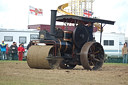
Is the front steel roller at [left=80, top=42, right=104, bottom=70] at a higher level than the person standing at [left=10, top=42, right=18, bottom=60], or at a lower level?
higher

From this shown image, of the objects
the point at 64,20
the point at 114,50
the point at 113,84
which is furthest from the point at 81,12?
the point at 113,84

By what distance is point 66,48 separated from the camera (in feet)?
47.3

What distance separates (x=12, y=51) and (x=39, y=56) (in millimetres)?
12545

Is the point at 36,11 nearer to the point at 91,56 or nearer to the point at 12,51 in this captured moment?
the point at 12,51

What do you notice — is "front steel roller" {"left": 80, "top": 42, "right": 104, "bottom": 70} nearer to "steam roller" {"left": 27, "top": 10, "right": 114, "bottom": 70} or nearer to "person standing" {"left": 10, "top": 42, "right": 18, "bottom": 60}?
"steam roller" {"left": 27, "top": 10, "right": 114, "bottom": 70}

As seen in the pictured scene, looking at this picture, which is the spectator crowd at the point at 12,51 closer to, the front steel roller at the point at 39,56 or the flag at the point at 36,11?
the front steel roller at the point at 39,56

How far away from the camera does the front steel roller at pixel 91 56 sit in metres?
14.0

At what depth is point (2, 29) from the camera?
90.3ft

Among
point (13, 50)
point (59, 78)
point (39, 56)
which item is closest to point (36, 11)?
point (13, 50)

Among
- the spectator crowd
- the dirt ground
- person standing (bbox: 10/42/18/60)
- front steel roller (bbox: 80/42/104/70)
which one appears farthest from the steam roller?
person standing (bbox: 10/42/18/60)

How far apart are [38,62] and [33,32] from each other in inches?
565

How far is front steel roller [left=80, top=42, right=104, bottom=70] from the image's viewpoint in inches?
551

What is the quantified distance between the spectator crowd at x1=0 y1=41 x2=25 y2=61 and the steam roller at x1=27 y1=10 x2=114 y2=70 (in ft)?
33.7

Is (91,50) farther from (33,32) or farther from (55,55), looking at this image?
(33,32)
